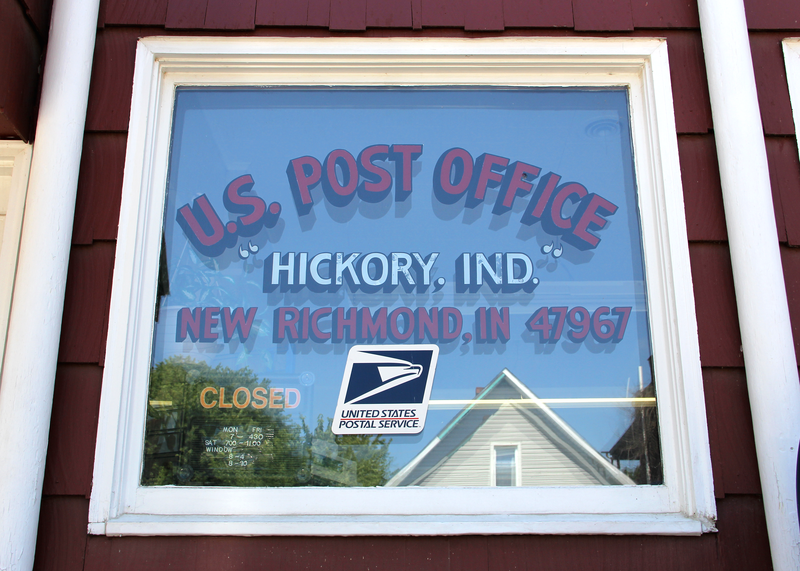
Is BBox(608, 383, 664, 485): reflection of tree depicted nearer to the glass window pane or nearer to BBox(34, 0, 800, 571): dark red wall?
the glass window pane

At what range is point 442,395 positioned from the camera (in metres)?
1.55

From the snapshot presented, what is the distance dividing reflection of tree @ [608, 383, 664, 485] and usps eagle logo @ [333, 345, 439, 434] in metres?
0.51

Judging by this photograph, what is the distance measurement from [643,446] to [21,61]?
6.18ft

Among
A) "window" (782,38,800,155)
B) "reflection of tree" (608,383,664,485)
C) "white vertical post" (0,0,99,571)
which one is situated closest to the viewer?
"white vertical post" (0,0,99,571)

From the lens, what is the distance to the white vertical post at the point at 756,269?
1.35 metres

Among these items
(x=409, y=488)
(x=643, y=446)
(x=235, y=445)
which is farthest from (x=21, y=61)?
(x=643, y=446)

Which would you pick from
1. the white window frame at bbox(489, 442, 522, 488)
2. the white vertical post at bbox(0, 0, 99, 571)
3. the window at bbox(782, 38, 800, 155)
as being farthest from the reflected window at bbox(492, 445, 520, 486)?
the window at bbox(782, 38, 800, 155)

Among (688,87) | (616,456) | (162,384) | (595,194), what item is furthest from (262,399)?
(688,87)

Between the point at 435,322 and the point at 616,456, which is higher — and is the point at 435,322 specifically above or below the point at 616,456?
above

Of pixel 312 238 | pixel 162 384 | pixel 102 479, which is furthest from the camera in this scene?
pixel 312 238

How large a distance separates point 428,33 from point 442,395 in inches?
41.2

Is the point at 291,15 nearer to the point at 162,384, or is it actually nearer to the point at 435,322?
the point at 435,322

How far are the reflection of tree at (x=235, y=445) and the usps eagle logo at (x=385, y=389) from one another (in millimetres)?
42

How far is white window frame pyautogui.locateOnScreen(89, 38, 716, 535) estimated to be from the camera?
1396 millimetres
